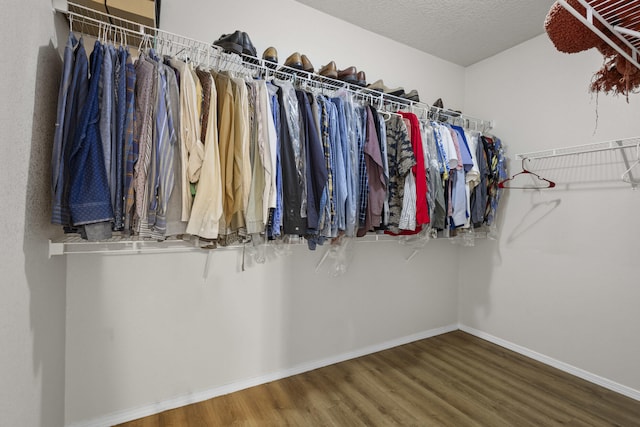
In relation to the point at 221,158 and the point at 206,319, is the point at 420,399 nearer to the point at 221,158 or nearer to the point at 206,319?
the point at 206,319

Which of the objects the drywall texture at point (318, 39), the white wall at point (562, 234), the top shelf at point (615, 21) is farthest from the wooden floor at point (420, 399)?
the drywall texture at point (318, 39)

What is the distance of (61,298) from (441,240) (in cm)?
283

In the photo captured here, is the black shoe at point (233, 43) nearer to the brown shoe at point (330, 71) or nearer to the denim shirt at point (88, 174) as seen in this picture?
the brown shoe at point (330, 71)

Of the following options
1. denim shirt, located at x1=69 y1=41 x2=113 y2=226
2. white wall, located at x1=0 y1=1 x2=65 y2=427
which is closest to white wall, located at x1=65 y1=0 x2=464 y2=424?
white wall, located at x1=0 y1=1 x2=65 y2=427

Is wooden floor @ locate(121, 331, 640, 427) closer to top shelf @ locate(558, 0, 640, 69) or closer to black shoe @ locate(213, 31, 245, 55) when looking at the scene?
top shelf @ locate(558, 0, 640, 69)

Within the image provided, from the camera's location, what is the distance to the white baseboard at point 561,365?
1952 mm

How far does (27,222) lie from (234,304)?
116 cm

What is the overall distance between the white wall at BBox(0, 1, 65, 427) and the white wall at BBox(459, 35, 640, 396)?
2.65 meters

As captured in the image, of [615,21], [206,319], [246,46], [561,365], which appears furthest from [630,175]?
[206,319]

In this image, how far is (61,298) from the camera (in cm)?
140

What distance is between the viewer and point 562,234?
7.50 feet

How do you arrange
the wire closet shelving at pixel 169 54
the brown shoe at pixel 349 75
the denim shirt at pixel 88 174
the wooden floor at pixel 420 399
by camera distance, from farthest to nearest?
the brown shoe at pixel 349 75 → the wooden floor at pixel 420 399 → the wire closet shelving at pixel 169 54 → the denim shirt at pixel 88 174

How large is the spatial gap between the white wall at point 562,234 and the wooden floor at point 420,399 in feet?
1.04

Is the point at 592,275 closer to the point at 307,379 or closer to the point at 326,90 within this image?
the point at 307,379
